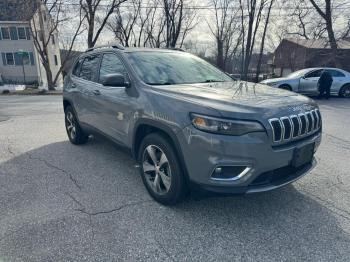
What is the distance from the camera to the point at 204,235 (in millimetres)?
2625

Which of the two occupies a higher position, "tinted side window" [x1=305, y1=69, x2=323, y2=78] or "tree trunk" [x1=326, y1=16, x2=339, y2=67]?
"tree trunk" [x1=326, y1=16, x2=339, y2=67]

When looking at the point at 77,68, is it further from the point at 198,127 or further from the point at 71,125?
the point at 198,127

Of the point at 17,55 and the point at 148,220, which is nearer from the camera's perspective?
the point at 148,220

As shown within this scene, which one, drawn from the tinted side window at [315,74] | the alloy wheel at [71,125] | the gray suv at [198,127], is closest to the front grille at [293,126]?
the gray suv at [198,127]

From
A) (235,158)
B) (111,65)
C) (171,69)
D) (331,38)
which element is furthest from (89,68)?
(331,38)

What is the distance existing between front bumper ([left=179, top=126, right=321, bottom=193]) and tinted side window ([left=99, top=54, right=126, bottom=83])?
5.31ft

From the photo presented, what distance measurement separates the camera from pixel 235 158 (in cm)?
242

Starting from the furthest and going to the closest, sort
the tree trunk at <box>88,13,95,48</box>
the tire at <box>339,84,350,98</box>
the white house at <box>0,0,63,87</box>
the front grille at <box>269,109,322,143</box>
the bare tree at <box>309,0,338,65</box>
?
the white house at <box>0,0,63,87</box>
the tree trunk at <box>88,13,95,48</box>
the bare tree at <box>309,0,338,65</box>
the tire at <box>339,84,350,98</box>
the front grille at <box>269,109,322,143</box>

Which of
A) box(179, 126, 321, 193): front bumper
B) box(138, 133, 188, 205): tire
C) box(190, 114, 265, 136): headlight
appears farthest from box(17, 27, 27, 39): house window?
box(190, 114, 265, 136): headlight

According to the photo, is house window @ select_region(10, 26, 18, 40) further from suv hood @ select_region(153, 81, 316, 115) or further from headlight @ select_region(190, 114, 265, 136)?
headlight @ select_region(190, 114, 265, 136)

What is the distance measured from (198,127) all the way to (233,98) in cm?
51

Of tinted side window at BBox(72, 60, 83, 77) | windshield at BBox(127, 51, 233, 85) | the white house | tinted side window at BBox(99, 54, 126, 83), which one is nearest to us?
windshield at BBox(127, 51, 233, 85)

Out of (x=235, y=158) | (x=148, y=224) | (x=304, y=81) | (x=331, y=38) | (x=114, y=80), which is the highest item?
(x=331, y=38)

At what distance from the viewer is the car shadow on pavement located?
2389 mm
